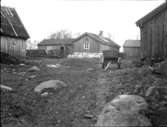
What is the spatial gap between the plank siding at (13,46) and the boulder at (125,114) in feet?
48.8

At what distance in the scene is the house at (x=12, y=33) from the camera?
17581 mm

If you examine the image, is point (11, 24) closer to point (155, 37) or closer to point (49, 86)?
point (49, 86)

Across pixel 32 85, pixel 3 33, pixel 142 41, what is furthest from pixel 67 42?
pixel 32 85

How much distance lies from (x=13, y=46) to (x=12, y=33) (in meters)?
1.31

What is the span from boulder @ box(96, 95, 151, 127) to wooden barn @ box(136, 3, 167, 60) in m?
6.22

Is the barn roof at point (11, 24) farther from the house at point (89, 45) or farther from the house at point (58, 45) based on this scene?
the house at point (58, 45)

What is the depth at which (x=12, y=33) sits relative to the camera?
18.1 meters

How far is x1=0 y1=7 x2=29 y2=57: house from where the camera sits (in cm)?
1758

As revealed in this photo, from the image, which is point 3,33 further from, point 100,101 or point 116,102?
point 116,102

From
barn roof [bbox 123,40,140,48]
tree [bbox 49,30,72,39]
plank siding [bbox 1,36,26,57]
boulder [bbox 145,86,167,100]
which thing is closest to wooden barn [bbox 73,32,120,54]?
barn roof [bbox 123,40,140,48]

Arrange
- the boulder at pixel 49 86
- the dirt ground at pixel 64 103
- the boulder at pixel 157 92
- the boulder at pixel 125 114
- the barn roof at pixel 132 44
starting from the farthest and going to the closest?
the barn roof at pixel 132 44 < the boulder at pixel 49 86 < the boulder at pixel 157 92 < the dirt ground at pixel 64 103 < the boulder at pixel 125 114

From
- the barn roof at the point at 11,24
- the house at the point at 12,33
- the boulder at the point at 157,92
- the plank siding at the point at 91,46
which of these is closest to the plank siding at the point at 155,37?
the boulder at the point at 157,92

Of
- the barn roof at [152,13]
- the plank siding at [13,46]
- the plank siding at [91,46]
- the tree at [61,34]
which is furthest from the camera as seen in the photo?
the tree at [61,34]

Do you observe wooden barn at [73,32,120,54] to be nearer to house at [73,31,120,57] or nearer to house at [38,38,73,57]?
house at [73,31,120,57]
